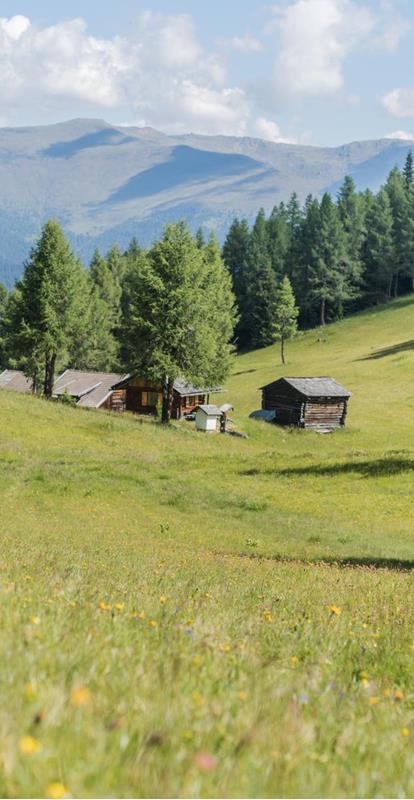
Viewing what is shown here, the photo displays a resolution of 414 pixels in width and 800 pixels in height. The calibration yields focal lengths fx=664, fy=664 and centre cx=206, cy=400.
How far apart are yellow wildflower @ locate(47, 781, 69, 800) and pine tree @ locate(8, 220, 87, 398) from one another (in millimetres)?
58138

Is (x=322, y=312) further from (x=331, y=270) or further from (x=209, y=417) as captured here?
(x=209, y=417)

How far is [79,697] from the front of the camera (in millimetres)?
3463

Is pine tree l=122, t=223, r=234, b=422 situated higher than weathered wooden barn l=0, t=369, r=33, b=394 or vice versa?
pine tree l=122, t=223, r=234, b=422

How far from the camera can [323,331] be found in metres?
116

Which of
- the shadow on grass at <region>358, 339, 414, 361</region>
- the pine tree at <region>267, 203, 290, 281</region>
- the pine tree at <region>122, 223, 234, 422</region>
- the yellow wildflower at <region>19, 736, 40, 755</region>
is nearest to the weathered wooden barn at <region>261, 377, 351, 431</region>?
the pine tree at <region>122, 223, 234, 422</region>

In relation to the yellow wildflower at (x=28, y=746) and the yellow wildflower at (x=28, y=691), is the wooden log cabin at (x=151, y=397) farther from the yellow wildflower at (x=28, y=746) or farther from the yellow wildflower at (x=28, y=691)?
the yellow wildflower at (x=28, y=746)

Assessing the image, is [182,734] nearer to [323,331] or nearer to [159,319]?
[159,319]

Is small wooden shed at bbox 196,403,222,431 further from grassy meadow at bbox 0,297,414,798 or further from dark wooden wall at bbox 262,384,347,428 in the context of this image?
grassy meadow at bbox 0,297,414,798

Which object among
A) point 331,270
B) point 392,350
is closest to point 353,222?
point 331,270

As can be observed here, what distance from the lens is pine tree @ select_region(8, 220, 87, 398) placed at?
59156 millimetres

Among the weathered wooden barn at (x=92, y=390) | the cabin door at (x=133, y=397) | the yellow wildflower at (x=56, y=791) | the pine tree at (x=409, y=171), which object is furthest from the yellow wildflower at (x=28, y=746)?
the pine tree at (x=409, y=171)

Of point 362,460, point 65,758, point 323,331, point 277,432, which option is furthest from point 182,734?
point 323,331

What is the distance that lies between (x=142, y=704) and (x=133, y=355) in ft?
182

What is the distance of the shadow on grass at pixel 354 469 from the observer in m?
37.4
